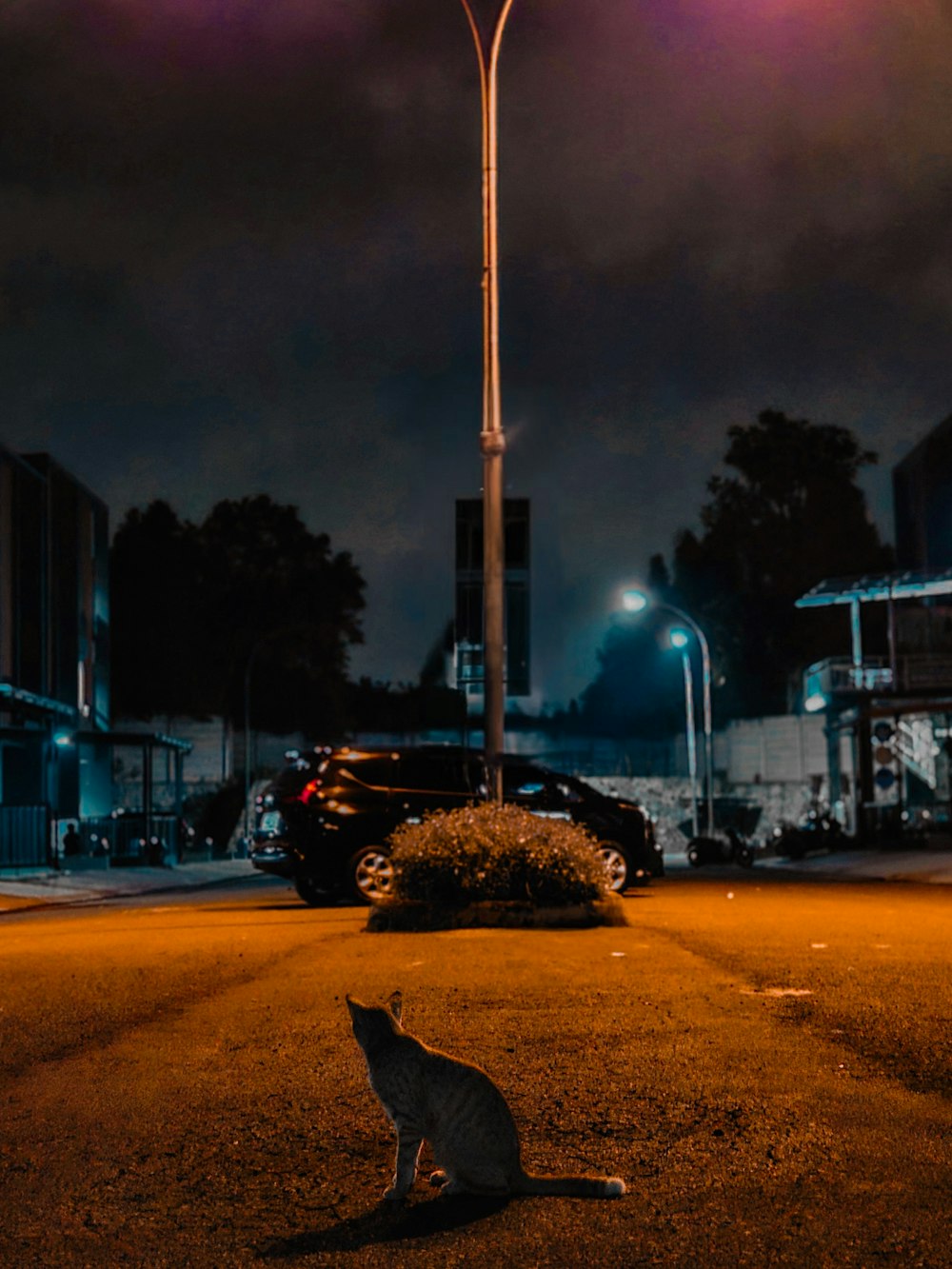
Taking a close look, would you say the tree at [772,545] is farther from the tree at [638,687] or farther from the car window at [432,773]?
the car window at [432,773]

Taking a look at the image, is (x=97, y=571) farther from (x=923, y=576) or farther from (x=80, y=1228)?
(x=80, y=1228)

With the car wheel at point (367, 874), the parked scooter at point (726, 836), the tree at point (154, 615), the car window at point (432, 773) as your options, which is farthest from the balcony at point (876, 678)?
the tree at point (154, 615)

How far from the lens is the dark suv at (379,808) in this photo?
20309 millimetres

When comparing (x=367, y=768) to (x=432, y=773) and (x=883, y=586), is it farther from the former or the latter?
(x=883, y=586)

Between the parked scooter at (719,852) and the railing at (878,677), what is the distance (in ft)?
19.1

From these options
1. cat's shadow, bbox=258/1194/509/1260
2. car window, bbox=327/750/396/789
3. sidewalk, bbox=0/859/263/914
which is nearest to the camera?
cat's shadow, bbox=258/1194/509/1260

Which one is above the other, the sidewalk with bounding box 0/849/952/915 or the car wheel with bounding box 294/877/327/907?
the car wheel with bounding box 294/877/327/907

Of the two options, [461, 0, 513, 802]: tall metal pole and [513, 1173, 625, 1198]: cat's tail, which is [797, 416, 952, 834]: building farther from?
[513, 1173, 625, 1198]: cat's tail

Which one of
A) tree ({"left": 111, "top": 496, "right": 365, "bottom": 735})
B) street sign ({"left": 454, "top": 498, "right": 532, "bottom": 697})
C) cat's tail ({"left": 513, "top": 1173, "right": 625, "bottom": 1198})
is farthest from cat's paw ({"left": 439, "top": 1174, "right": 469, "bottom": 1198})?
tree ({"left": 111, "top": 496, "right": 365, "bottom": 735})

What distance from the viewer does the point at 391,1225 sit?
181 inches

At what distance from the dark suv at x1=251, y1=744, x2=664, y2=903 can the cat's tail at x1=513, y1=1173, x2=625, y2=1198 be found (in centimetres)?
1456

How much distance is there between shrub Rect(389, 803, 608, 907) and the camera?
15.4 metres

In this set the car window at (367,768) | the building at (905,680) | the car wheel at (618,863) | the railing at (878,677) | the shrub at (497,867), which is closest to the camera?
the shrub at (497,867)

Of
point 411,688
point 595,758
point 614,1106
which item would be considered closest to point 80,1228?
point 614,1106
